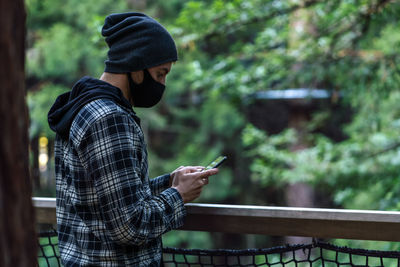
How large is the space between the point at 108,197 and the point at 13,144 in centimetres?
40

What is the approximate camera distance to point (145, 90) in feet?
5.07

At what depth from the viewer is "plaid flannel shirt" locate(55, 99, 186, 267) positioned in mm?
1275

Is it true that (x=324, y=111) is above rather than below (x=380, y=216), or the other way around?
above

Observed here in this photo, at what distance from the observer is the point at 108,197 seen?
4.17 feet

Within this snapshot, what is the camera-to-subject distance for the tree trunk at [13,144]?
A: 0.90 meters

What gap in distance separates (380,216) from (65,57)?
953 cm

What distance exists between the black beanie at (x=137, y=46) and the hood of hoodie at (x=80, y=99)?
0.31 ft

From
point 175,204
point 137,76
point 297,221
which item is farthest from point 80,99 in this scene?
point 297,221

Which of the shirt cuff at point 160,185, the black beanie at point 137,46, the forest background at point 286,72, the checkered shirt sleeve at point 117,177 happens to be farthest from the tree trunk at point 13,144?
the forest background at point 286,72

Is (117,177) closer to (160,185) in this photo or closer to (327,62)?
(160,185)

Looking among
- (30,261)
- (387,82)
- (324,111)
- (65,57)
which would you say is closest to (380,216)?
(30,261)

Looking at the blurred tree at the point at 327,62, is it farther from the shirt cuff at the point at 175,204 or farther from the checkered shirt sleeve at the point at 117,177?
the checkered shirt sleeve at the point at 117,177

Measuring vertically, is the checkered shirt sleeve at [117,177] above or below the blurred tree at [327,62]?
below

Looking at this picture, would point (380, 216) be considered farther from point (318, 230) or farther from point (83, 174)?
point (83, 174)
